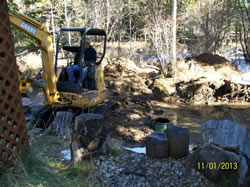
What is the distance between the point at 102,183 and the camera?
158 inches

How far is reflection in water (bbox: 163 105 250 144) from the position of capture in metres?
9.04

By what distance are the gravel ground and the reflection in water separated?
13.2ft

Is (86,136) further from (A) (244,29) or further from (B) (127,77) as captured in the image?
(B) (127,77)

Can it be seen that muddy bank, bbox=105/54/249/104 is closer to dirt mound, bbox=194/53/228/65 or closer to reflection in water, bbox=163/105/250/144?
dirt mound, bbox=194/53/228/65

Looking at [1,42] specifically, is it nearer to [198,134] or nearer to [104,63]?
[198,134]

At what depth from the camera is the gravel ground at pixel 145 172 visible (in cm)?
402

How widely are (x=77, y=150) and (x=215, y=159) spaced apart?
2.04m

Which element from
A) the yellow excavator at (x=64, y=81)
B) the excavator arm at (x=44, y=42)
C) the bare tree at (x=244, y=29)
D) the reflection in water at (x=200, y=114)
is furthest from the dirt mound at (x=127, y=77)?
the excavator arm at (x=44, y=42)

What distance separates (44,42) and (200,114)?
19.9 ft

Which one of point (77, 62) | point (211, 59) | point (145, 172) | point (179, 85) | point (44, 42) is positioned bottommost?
point (145, 172)

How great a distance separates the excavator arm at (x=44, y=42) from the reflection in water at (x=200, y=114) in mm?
4032

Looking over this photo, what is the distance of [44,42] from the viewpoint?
6.74 m
